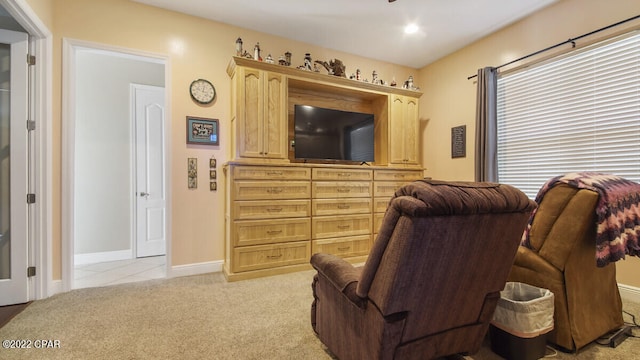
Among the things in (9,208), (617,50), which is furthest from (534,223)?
(9,208)

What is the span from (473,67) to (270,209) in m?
3.25

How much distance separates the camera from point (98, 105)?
12.1 feet

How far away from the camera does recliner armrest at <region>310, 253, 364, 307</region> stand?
1.23 meters

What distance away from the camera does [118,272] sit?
3.18 m

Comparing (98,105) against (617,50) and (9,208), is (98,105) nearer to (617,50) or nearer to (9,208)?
(9,208)

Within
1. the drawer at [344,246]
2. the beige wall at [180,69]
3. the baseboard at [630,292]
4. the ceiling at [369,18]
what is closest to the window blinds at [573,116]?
the ceiling at [369,18]

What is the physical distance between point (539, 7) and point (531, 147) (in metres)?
1.47

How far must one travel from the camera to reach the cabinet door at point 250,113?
9.50 ft

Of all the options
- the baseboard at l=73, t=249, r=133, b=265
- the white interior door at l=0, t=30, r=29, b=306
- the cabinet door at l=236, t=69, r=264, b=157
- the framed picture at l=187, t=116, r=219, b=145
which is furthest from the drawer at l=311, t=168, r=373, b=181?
the baseboard at l=73, t=249, r=133, b=265

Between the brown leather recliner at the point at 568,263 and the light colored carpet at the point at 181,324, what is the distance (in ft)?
0.47

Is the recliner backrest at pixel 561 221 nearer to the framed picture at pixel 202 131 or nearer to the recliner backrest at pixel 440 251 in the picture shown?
the recliner backrest at pixel 440 251

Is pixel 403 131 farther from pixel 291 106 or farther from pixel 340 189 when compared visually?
pixel 291 106
